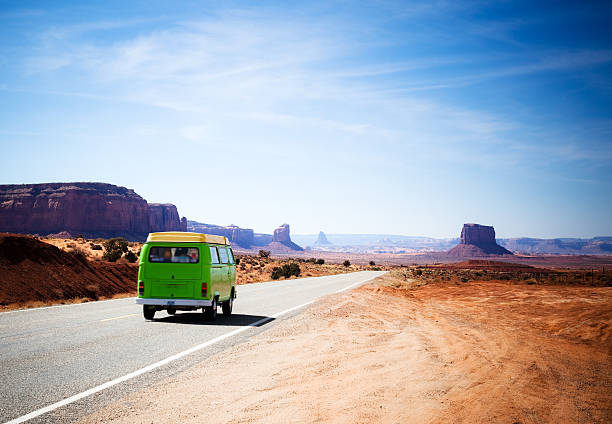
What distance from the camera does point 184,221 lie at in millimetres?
194375

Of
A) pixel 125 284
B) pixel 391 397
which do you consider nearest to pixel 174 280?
pixel 391 397

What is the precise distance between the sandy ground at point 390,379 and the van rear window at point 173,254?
298 cm

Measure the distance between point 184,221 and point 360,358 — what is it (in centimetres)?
19227

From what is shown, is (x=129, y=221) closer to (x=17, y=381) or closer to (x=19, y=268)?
(x=19, y=268)

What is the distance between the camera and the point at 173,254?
43.4 ft

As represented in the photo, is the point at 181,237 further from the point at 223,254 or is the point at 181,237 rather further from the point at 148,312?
the point at 148,312

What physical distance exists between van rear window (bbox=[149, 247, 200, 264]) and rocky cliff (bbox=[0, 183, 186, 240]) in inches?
5108

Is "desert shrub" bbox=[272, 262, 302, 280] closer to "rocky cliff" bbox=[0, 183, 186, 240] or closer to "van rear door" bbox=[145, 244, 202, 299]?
"van rear door" bbox=[145, 244, 202, 299]

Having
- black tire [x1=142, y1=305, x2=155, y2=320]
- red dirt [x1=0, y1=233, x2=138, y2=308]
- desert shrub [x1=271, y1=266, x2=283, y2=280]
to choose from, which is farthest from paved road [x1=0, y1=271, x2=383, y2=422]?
desert shrub [x1=271, y1=266, x2=283, y2=280]

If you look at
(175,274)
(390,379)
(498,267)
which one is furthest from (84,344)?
(498,267)

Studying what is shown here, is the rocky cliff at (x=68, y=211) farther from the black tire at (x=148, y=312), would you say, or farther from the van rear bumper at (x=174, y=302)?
the van rear bumper at (x=174, y=302)

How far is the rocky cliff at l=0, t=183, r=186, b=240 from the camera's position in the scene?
432ft

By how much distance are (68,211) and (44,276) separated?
126 m

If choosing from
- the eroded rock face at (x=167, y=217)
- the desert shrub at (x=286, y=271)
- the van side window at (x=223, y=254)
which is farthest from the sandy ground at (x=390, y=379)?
the eroded rock face at (x=167, y=217)
